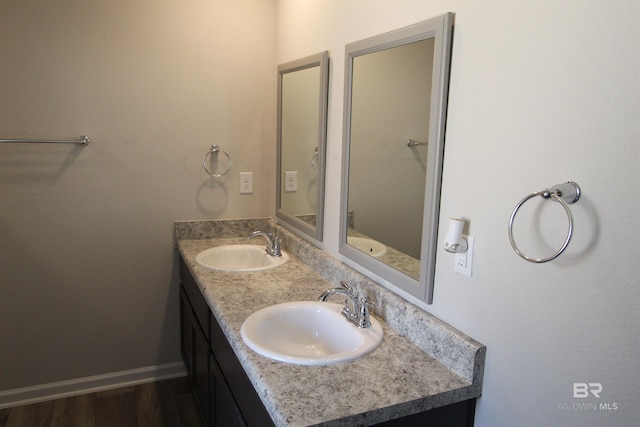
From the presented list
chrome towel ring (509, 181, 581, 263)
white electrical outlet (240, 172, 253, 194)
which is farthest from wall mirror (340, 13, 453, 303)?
white electrical outlet (240, 172, 253, 194)

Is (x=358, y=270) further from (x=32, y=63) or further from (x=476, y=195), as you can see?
(x=32, y=63)

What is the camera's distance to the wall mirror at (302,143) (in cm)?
203

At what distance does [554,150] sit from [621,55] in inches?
8.3

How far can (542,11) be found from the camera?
101 cm

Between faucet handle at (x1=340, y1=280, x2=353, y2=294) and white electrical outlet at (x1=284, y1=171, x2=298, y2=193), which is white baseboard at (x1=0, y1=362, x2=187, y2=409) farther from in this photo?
faucet handle at (x1=340, y1=280, x2=353, y2=294)

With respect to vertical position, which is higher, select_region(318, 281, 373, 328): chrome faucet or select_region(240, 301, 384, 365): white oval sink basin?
select_region(318, 281, 373, 328): chrome faucet

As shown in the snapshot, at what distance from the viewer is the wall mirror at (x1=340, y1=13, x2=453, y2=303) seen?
1343mm

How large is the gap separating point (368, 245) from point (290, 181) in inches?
31.5

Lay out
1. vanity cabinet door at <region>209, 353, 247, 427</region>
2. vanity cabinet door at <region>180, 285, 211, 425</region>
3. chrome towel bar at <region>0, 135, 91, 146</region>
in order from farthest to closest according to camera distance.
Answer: chrome towel bar at <region>0, 135, 91, 146</region> → vanity cabinet door at <region>180, 285, 211, 425</region> → vanity cabinet door at <region>209, 353, 247, 427</region>

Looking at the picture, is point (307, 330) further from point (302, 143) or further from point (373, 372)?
point (302, 143)

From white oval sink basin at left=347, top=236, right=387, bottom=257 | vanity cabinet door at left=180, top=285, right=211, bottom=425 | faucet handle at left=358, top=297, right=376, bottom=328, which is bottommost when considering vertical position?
vanity cabinet door at left=180, top=285, right=211, bottom=425

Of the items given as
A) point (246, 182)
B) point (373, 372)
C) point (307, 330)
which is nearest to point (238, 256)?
point (246, 182)

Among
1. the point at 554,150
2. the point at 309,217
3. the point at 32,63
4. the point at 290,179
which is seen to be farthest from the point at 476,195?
the point at 32,63

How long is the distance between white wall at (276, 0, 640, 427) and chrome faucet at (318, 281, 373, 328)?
0.22m
